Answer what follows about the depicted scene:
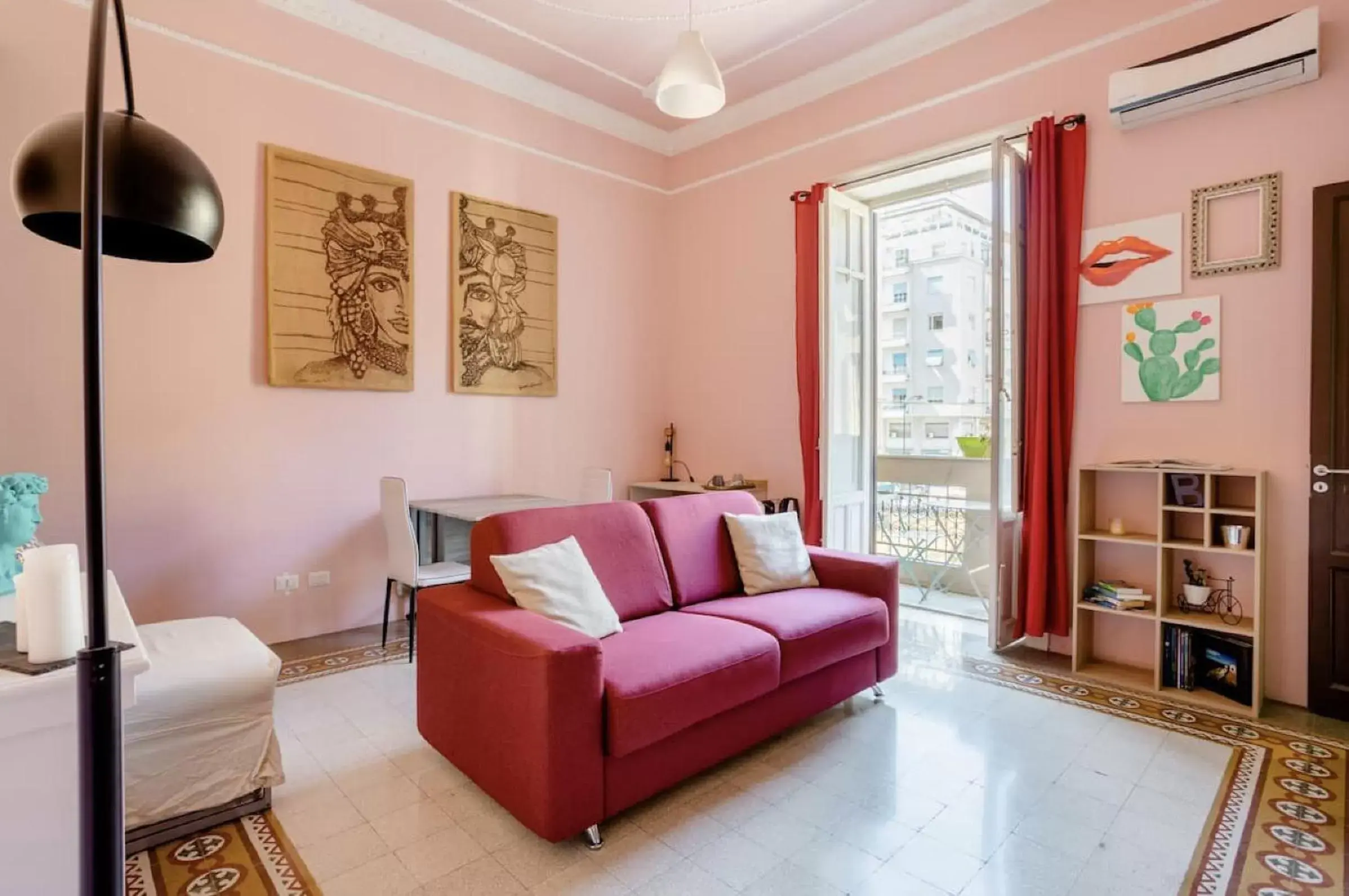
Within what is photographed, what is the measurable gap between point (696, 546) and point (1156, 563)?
2260 millimetres

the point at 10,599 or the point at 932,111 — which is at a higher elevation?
the point at 932,111

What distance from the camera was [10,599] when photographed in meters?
1.89

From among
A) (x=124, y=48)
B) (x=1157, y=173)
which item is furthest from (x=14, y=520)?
(x=1157, y=173)

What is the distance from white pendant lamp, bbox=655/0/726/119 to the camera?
2994 millimetres

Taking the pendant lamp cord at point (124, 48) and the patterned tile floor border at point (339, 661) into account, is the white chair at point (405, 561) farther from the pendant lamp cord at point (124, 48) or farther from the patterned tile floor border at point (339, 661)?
the pendant lamp cord at point (124, 48)

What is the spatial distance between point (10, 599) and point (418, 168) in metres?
3.17

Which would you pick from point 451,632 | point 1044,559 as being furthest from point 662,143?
point 451,632

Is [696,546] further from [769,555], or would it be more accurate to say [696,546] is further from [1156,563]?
[1156,563]

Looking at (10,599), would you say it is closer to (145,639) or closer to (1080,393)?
(145,639)

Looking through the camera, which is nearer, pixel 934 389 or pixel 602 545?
pixel 602 545

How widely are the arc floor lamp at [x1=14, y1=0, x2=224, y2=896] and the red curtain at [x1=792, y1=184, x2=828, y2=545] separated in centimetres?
373

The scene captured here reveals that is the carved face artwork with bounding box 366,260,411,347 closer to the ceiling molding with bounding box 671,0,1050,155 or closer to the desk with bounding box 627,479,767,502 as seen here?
the desk with bounding box 627,479,767,502

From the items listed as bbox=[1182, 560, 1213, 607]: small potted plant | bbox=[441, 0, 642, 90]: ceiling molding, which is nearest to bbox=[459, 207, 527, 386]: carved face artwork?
bbox=[441, 0, 642, 90]: ceiling molding

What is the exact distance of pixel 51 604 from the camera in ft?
4.34
